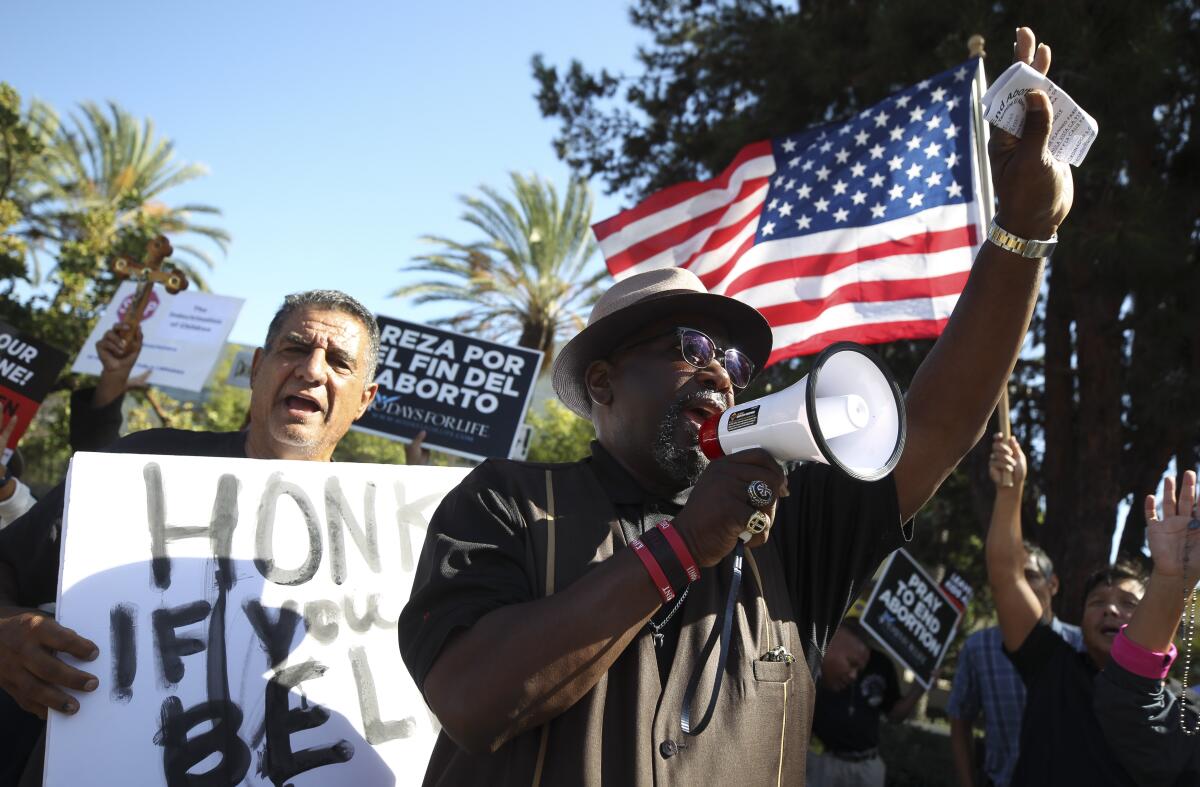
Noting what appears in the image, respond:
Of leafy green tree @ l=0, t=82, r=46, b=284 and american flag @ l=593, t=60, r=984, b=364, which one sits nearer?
american flag @ l=593, t=60, r=984, b=364

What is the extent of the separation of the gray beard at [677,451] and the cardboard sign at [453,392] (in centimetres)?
429

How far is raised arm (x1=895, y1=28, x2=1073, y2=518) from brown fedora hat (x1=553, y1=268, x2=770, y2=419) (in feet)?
1.52

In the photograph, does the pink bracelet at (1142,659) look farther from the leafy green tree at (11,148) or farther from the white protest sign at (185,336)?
the leafy green tree at (11,148)

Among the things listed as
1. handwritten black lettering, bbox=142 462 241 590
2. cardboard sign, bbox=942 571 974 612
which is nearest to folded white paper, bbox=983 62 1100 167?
handwritten black lettering, bbox=142 462 241 590

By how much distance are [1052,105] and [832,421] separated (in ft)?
2.63

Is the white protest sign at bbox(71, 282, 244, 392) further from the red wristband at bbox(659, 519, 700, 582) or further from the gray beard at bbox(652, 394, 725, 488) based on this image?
the red wristband at bbox(659, 519, 700, 582)

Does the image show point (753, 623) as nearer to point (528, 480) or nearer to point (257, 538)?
point (528, 480)

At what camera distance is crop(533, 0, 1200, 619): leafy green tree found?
7547 millimetres

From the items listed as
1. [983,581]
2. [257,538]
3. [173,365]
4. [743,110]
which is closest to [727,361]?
[257,538]

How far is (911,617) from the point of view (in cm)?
630

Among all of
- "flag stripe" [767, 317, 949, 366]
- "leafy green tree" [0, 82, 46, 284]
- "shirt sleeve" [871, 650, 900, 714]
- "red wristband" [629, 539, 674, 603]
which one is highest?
"leafy green tree" [0, 82, 46, 284]

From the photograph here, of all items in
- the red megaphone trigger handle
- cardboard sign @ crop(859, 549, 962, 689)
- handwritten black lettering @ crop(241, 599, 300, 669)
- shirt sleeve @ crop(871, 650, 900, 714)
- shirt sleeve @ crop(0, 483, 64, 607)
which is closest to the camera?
the red megaphone trigger handle

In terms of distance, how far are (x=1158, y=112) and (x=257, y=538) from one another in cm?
853

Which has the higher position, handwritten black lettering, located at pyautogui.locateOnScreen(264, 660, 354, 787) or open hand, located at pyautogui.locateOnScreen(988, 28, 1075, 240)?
open hand, located at pyautogui.locateOnScreen(988, 28, 1075, 240)
